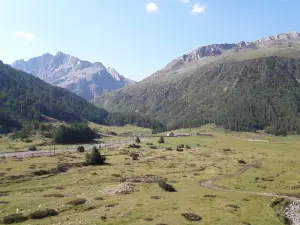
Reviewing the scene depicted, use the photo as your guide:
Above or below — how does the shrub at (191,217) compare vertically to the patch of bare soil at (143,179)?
below

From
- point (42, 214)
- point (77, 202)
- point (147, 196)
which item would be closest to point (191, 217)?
point (147, 196)

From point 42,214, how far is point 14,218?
449cm

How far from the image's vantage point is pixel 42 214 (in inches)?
2072

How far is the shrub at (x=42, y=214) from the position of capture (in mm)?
51844

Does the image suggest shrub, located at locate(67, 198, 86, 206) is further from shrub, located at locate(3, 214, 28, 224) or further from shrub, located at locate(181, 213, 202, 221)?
shrub, located at locate(181, 213, 202, 221)

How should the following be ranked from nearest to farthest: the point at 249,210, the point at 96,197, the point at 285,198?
the point at 249,210, the point at 96,197, the point at 285,198

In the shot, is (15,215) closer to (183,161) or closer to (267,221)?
(267,221)

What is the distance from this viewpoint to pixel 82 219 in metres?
50.7

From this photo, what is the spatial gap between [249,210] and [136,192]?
88.1 ft

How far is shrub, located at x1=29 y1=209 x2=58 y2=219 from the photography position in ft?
170

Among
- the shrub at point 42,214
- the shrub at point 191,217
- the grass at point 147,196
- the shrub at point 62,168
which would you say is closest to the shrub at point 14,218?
the shrub at point 42,214

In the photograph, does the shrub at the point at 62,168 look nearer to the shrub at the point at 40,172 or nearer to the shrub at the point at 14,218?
the shrub at the point at 40,172

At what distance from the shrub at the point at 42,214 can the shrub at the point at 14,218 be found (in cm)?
114

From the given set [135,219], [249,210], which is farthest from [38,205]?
[249,210]
